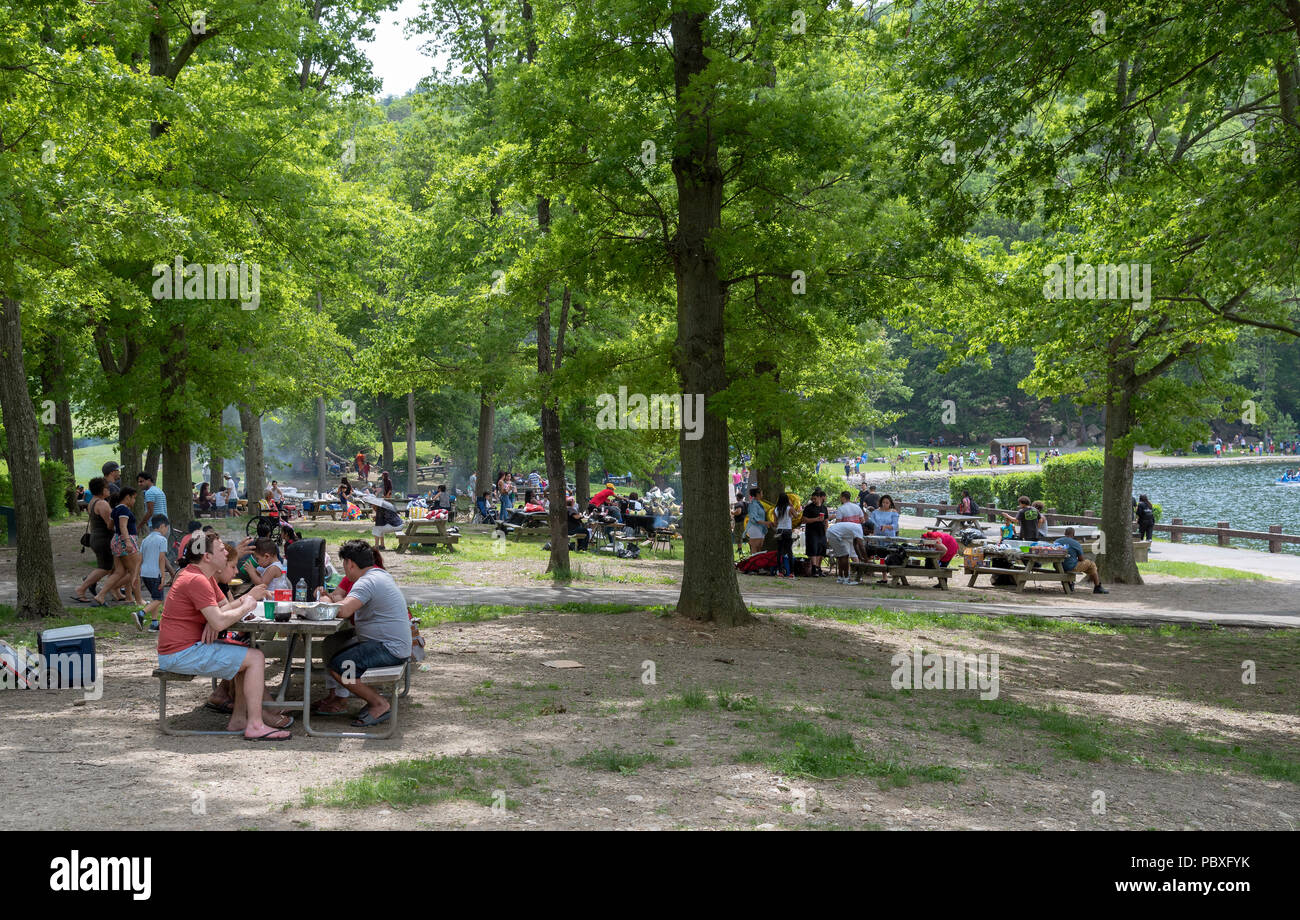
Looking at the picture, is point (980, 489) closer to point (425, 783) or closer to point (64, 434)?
point (64, 434)

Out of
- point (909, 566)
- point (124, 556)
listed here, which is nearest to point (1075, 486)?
point (909, 566)

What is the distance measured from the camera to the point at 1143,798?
6957 millimetres

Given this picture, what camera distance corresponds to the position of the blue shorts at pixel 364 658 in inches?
314

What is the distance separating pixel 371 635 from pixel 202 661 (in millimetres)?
1183

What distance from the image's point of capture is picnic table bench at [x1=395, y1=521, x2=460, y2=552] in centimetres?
2284

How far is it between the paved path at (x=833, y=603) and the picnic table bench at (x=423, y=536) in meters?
6.03

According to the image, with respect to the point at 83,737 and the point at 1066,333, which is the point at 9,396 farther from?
the point at 1066,333

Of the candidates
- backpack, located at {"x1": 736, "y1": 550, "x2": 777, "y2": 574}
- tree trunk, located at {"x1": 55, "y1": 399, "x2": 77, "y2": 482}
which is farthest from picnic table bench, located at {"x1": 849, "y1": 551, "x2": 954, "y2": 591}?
tree trunk, located at {"x1": 55, "y1": 399, "x2": 77, "y2": 482}

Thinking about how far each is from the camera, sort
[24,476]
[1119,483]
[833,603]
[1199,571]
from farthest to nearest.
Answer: [1199,571]
[1119,483]
[833,603]
[24,476]

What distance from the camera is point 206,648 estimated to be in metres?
7.62

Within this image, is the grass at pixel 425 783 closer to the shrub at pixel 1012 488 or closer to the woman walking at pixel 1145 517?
the woman walking at pixel 1145 517

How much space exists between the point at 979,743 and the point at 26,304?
39.4 feet

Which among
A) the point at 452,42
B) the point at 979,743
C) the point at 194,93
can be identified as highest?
the point at 452,42

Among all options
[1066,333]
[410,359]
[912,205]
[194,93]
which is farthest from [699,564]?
[410,359]
